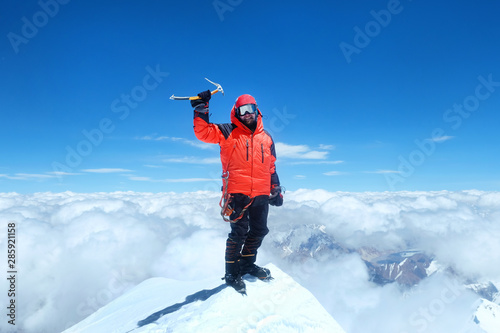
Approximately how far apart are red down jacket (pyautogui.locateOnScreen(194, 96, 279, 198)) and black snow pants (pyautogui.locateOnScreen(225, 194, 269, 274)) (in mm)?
256

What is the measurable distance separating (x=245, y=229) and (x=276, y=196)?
49.1 inches

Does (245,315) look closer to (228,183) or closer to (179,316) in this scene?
(179,316)

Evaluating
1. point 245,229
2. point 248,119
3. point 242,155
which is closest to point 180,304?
point 245,229

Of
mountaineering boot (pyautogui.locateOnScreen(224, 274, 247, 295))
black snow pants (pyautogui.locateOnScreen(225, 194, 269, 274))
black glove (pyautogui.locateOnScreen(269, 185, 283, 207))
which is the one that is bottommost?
mountaineering boot (pyautogui.locateOnScreen(224, 274, 247, 295))

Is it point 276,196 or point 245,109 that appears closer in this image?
point 245,109

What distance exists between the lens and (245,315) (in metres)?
5.19

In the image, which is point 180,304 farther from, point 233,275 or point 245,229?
point 245,229

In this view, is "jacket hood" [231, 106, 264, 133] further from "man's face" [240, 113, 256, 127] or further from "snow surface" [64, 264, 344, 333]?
"snow surface" [64, 264, 344, 333]

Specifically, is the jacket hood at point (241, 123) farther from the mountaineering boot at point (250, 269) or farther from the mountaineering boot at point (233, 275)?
the mountaineering boot at point (250, 269)

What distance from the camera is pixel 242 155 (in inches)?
234

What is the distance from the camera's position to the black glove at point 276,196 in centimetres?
679

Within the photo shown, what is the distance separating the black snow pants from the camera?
609 centimetres

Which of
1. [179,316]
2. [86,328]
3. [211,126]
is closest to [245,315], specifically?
[179,316]

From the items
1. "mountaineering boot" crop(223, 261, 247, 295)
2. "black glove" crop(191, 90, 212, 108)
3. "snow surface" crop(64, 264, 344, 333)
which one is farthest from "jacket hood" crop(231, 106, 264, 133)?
"snow surface" crop(64, 264, 344, 333)
